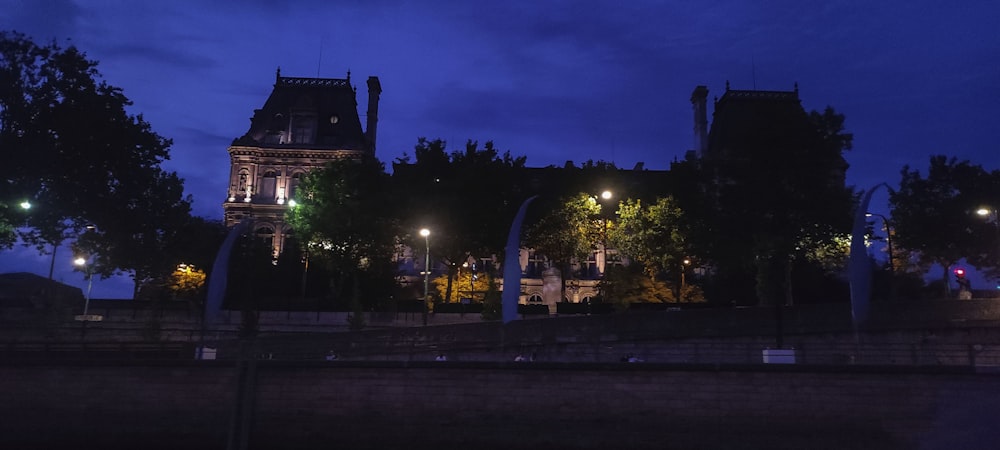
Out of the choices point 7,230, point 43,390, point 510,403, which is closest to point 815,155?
point 510,403

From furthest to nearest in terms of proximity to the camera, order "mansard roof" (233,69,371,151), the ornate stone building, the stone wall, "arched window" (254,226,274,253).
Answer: "mansard roof" (233,69,371,151) < the ornate stone building < "arched window" (254,226,274,253) < the stone wall

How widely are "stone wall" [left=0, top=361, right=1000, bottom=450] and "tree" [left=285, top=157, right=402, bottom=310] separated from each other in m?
28.8

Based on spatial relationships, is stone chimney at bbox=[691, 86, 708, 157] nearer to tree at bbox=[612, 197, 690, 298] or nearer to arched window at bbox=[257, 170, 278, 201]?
tree at bbox=[612, 197, 690, 298]

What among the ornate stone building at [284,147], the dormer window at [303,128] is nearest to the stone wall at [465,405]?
the ornate stone building at [284,147]

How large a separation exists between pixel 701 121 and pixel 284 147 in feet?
145

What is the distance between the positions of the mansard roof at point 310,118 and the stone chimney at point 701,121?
36.1 m

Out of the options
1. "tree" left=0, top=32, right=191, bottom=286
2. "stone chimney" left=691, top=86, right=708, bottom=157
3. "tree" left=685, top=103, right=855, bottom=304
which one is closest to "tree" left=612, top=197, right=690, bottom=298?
→ "tree" left=685, top=103, right=855, bottom=304

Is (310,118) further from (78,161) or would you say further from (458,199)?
(78,161)

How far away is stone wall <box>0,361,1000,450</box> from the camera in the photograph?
22125 millimetres

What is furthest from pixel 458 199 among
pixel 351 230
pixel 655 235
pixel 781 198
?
pixel 781 198

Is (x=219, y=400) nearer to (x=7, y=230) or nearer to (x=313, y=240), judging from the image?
(x=7, y=230)

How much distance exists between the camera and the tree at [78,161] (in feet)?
124

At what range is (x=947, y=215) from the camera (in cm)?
5459

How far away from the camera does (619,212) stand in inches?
2101
